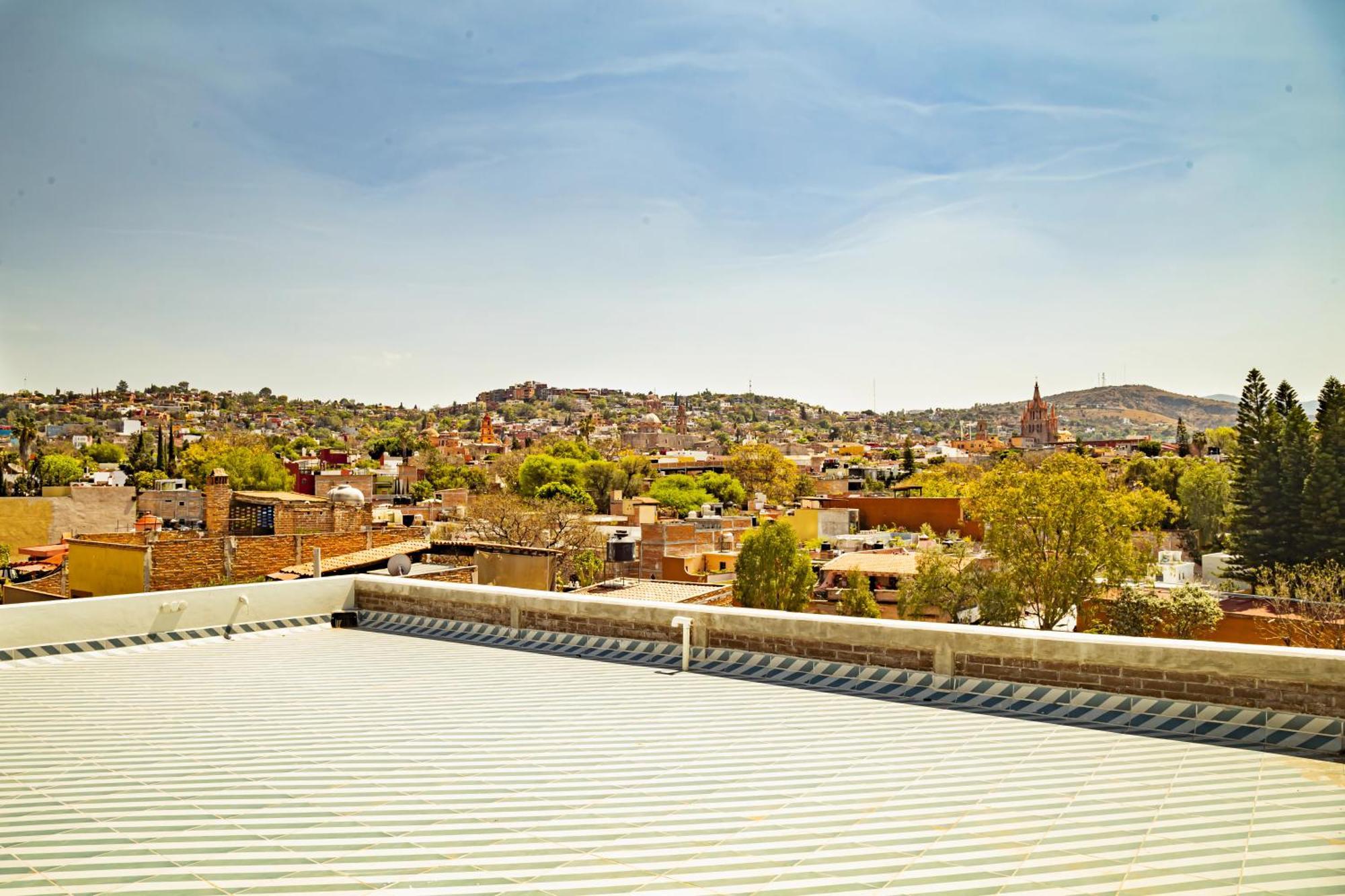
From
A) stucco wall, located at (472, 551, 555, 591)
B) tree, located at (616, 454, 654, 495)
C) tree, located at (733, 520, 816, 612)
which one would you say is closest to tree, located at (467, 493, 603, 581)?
tree, located at (733, 520, 816, 612)

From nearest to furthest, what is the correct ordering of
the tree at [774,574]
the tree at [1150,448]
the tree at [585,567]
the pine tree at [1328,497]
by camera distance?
the tree at [774,574] → the tree at [585,567] → the pine tree at [1328,497] → the tree at [1150,448]

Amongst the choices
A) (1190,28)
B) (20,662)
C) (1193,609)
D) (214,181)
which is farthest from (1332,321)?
(20,662)

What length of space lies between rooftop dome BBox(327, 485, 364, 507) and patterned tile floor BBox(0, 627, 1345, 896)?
16598 millimetres

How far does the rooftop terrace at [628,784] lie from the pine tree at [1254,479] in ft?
104

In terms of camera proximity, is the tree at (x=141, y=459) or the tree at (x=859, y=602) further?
the tree at (x=141, y=459)

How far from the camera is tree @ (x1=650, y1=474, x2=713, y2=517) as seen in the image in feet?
173

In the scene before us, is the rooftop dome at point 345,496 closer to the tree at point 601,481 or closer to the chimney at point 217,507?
the chimney at point 217,507

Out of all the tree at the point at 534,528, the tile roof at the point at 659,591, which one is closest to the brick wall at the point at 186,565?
the tile roof at the point at 659,591

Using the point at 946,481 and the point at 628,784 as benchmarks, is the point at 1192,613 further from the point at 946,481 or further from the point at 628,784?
the point at 946,481

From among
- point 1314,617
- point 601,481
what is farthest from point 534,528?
point 601,481

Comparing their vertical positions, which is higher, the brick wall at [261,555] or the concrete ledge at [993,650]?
the concrete ledge at [993,650]

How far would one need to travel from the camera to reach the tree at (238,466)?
49562 millimetres

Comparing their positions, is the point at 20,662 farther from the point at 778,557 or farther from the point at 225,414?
the point at 225,414

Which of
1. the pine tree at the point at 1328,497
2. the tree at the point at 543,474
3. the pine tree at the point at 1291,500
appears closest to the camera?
the pine tree at the point at 1328,497
